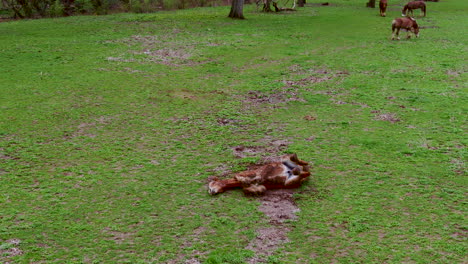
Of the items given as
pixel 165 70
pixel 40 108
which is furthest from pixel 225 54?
pixel 40 108

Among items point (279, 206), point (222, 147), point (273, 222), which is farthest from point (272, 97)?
point (273, 222)

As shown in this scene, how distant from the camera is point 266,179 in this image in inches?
190

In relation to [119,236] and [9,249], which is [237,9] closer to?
[119,236]

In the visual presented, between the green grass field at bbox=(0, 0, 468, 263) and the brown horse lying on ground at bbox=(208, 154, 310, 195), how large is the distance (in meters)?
0.12

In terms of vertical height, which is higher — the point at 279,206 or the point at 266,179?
the point at 266,179

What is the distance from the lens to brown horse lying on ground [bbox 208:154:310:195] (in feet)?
15.8

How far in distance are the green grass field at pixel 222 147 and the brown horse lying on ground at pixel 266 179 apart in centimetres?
12

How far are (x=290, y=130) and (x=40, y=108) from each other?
3.85 meters

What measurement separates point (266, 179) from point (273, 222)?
63 cm

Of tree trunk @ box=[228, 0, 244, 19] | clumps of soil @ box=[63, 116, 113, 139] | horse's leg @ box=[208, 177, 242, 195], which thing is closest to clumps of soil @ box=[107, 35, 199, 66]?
clumps of soil @ box=[63, 116, 113, 139]

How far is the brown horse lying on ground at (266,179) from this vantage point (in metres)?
4.81

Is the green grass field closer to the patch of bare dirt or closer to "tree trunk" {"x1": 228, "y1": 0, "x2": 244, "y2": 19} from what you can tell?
the patch of bare dirt

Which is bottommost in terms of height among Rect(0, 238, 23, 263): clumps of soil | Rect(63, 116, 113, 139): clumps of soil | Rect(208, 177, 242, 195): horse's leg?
Rect(0, 238, 23, 263): clumps of soil

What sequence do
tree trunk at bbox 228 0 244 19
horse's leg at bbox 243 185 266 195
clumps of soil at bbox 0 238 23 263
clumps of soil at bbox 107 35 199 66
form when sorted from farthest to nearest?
1. tree trunk at bbox 228 0 244 19
2. clumps of soil at bbox 107 35 199 66
3. horse's leg at bbox 243 185 266 195
4. clumps of soil at bbox 0 238 23 263
